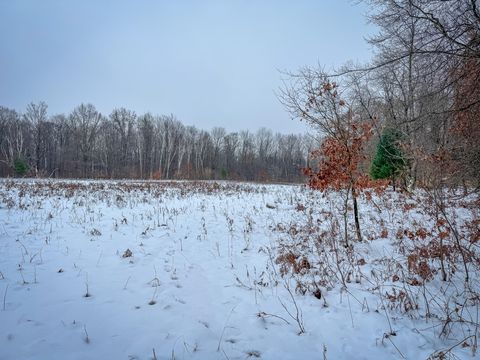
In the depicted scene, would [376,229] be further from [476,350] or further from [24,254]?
[24,254]

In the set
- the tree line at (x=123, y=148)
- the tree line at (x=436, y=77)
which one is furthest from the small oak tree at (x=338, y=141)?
the tree line at (x=123, y=148)

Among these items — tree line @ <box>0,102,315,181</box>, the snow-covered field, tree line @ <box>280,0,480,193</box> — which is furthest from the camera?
tree line @ <box>0,102,315,181</box>

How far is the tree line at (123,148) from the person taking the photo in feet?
151

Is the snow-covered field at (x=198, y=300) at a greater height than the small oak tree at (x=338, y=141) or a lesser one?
→ lesser

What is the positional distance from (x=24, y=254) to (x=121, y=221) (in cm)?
262

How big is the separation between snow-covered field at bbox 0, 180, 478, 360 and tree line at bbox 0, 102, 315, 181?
34833 mm

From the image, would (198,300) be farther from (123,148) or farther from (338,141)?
(123,148)

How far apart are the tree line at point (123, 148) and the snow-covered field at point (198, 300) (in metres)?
34.8

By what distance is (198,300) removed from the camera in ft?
12.1

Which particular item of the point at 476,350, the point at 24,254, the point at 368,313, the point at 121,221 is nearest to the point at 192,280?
the point at 368,313

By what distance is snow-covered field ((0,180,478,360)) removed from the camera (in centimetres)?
272

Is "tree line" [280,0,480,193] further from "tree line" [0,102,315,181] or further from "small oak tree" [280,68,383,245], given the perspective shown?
"tree line" [0,102,315,181]

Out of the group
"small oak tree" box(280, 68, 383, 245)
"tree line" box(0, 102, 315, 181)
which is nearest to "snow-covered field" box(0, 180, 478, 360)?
"small oak tree" box(280, 68, 383, 245)

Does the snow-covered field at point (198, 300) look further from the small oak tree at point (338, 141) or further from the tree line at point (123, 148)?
the tree line at point (123, 148)
